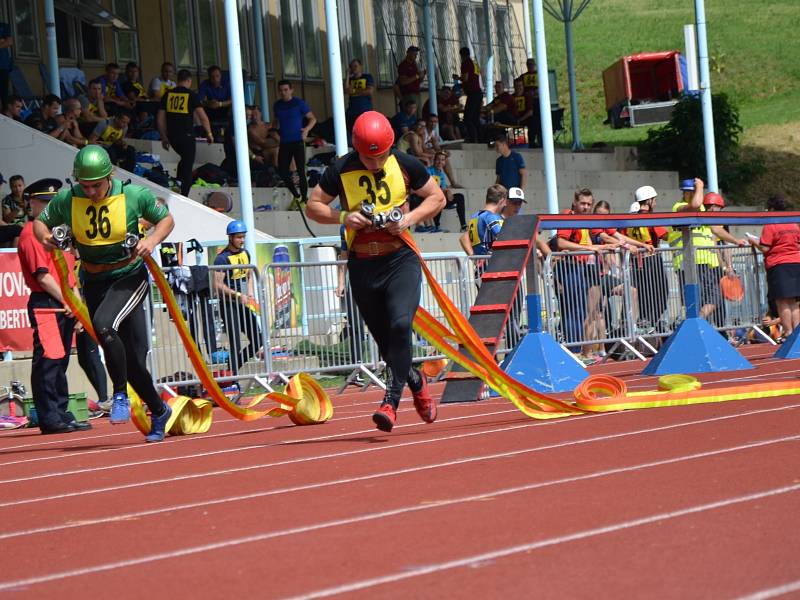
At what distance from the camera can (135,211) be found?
10148mm

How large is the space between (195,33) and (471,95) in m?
5.93

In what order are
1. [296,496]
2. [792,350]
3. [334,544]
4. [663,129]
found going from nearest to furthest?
[334,544] → [296,496] → [792,350] → [663,129]

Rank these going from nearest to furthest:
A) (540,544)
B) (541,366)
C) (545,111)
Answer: (540,544)
(541,366)
(545,111)

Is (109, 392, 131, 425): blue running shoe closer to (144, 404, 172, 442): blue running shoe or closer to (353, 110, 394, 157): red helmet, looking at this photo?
(144, 404, 172, 442): blue running shoe

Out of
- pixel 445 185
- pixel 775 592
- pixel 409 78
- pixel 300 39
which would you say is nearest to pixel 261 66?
pixel 409 78

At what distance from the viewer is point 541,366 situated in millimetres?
12883

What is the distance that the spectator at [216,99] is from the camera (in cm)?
2503

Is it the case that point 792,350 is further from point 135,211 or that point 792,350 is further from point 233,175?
point 233,175

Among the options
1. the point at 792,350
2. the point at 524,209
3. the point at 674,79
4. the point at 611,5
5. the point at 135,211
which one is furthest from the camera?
the point at 611,5

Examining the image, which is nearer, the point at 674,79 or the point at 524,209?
the point at 524,209

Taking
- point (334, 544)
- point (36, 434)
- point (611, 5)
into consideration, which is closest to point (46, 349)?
point (36, 434)

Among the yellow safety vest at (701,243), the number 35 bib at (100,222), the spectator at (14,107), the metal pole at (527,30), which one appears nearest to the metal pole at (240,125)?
the spectator at (14,107)

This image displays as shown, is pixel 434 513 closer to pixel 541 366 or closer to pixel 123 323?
pixel 123 323

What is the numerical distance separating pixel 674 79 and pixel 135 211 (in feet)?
114
